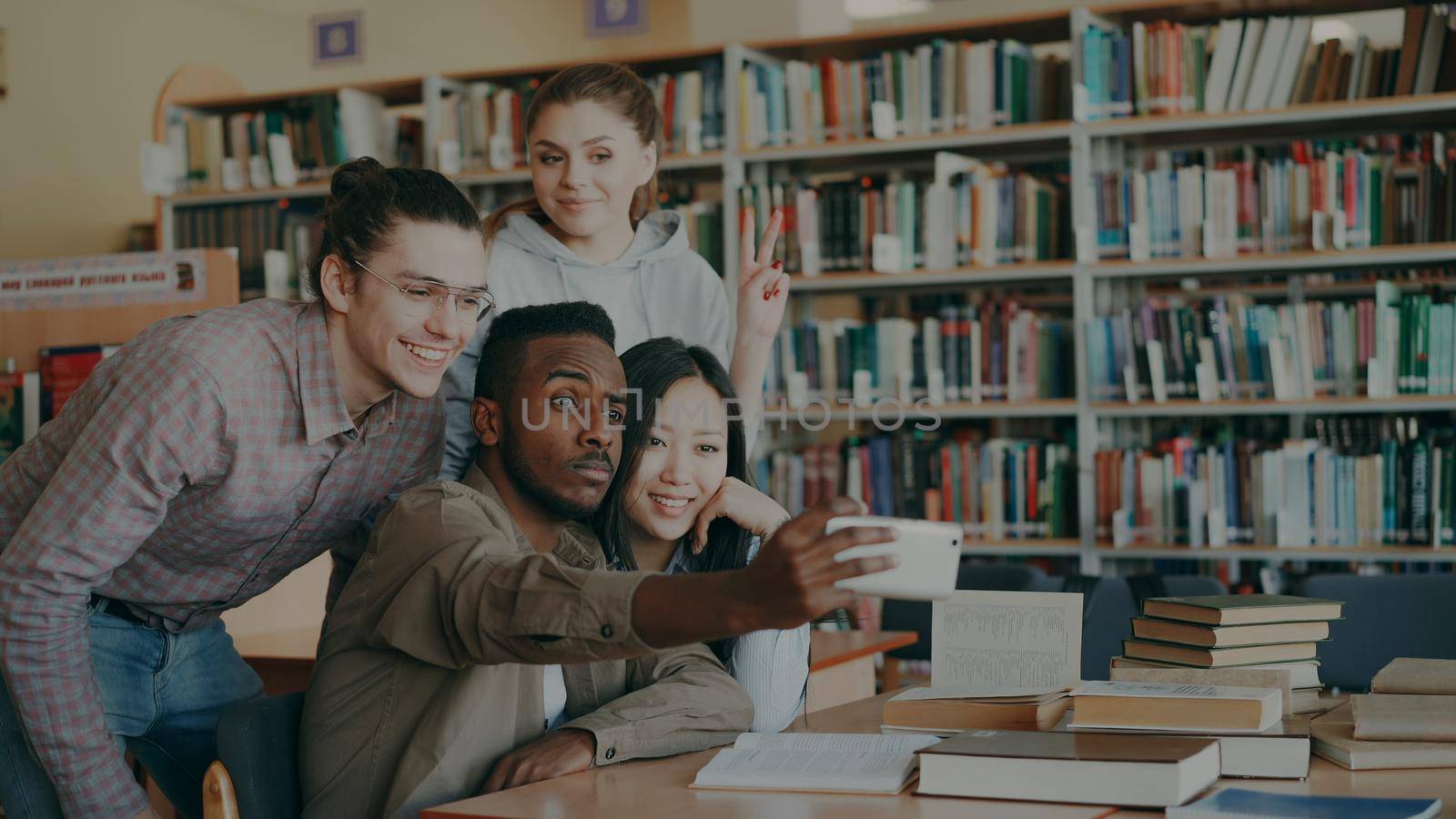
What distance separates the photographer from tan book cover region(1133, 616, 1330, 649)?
174 centimetres

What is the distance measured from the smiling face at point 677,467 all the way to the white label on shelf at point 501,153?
3252 millimetres

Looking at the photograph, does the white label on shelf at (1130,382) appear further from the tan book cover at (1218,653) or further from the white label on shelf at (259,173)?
the white label on shelf at (259,173)

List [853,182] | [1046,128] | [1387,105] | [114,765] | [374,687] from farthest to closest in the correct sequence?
[853,182] → [1046,128] → [1387,105] → [114,765] → [374,687]

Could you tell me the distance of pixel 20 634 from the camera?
5.47 ft

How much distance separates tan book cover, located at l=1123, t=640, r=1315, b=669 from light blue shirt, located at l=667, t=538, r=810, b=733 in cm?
46

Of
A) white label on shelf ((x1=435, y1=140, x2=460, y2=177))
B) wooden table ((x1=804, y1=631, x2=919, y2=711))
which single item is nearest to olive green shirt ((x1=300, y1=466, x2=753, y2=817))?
wooden table ((x1=804, y1=631, x2=919, y2=711))

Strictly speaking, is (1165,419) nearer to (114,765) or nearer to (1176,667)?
(1176,667)

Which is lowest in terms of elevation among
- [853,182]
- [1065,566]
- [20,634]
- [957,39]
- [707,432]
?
[1065,566]

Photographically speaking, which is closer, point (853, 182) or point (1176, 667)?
point (1176, 667)

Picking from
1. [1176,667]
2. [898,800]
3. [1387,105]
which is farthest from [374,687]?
[1387,105]

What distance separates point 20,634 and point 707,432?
2.98 feet

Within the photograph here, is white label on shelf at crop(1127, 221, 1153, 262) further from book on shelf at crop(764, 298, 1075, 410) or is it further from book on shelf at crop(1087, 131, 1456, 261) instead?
book on shelf at crop(764, 298, 1075, 410)

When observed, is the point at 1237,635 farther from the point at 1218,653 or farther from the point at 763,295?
the point at 763,295

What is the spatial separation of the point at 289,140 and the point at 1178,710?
474 centimetres
